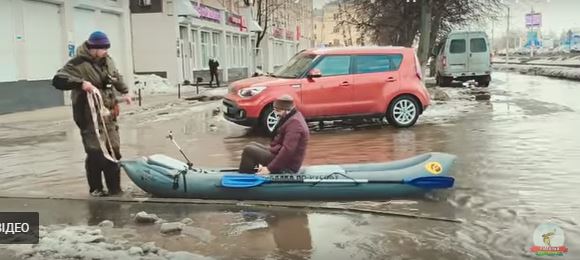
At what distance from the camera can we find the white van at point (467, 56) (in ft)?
91.4

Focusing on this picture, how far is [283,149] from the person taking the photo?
6.68 m

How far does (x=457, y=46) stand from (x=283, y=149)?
23.0 metres

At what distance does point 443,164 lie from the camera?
6.79 meters

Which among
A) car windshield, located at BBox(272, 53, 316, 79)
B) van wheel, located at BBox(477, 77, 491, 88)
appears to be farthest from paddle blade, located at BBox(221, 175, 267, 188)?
van wheel, located at BBox(477, 77, 491, 88)

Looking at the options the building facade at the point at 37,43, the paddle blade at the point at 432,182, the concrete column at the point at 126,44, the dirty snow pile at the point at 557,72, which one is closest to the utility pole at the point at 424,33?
the dirty snow pile at the point at 557,72

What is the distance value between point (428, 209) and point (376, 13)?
110 ft

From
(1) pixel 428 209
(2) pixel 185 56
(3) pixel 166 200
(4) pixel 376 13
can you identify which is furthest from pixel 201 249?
(4) pixel 376 13

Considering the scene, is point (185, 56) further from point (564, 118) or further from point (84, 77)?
point (84, 77)

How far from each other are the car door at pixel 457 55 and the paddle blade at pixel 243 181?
907 inches

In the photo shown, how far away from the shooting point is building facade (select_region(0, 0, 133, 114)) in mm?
20047

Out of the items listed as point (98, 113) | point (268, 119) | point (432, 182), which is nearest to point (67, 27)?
point (268, 119)

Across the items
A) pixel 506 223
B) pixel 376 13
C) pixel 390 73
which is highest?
pixel 376 13

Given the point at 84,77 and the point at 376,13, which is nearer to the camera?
the point at 84,77

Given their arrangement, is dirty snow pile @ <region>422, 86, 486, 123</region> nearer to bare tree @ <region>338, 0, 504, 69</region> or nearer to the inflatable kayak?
bare tree @ <region>338, 0, 504, 69</region>
